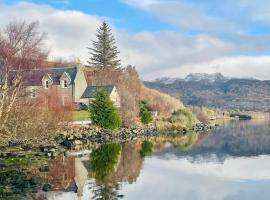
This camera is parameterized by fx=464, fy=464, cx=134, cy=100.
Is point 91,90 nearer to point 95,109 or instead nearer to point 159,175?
point 95,109

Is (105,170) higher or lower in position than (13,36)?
lower

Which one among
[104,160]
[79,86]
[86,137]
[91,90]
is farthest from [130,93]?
[104,160]

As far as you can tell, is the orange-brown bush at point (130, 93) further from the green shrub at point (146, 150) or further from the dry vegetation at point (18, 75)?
the dry vegetation at point (18, 75)

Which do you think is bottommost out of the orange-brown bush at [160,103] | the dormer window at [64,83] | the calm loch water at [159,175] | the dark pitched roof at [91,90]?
the calm loch water at [159,175]

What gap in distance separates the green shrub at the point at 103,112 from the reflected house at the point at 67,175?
79.8ft

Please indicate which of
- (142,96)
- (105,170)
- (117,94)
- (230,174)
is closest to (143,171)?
(105,170)

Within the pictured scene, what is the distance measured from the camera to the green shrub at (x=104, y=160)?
1016 inches

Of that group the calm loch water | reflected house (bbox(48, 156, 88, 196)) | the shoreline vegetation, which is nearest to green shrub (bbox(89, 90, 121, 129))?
the shoreline vegetation

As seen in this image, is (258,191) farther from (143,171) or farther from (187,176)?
(143,171)

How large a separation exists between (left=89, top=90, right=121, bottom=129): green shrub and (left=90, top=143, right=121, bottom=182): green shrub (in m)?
12.8

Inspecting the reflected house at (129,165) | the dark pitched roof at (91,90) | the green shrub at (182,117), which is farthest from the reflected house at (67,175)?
the green shrub at (182,117)

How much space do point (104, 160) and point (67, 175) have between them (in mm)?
7276

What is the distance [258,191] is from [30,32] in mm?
23730

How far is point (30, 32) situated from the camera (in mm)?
37906
